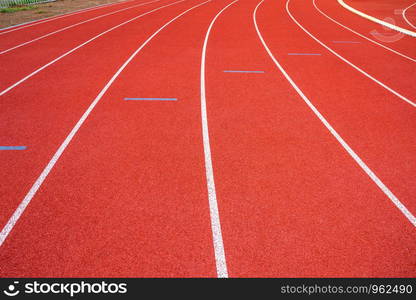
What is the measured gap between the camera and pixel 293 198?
11.5 ft

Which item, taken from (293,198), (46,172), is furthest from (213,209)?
(46,172)

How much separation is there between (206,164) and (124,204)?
4.05 feet

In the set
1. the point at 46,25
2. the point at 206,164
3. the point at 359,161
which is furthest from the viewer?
the point at 46,25

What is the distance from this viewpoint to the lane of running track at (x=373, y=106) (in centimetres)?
414

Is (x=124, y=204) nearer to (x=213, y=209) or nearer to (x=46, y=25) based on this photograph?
(x=213, y=209)

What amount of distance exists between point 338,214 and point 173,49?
23.9ft

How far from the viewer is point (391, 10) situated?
1692 centimetres

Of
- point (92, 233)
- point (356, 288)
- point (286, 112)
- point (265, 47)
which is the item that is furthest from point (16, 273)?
point (265, 47)

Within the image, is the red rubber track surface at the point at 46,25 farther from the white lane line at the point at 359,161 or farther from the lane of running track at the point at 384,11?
the lane of running track at the point at 384,11

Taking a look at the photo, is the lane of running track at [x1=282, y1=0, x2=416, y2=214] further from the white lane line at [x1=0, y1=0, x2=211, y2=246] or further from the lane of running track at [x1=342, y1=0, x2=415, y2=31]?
the lane of running track at [x1=342, y1=0, x2=415, y2=31]

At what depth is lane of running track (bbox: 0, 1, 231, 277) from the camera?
2.76 m

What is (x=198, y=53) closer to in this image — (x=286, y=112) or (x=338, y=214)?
(x=286, y=112)

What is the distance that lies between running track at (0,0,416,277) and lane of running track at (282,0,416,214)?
30 mm

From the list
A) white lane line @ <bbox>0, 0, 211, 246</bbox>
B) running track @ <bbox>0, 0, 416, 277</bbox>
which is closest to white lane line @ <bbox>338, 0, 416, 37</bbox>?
running track @ <bbox>0, 0, 416, 277</bbox>
